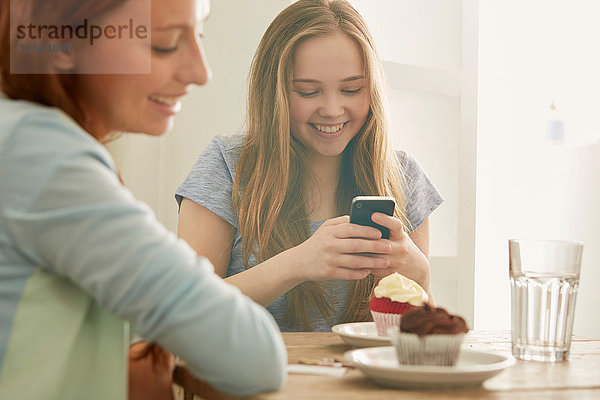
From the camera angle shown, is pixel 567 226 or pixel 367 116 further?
pixel 567 226

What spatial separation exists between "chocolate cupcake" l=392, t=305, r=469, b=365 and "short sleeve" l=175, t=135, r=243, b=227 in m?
0.88

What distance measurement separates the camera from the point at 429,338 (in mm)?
771

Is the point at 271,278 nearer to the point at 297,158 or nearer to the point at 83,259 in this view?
the point at 297,158

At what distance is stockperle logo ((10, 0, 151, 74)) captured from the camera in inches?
28.8

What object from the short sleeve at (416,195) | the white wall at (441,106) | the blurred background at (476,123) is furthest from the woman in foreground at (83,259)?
the white wall at (441,106)

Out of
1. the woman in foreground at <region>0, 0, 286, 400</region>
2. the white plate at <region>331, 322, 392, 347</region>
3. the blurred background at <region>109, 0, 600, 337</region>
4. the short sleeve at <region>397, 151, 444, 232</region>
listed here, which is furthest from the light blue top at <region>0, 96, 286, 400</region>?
the blurred background at <region>109, 0, 600, 337</region>

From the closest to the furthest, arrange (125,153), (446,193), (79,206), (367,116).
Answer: (79,206), (367,116), (125,153), (446,193)

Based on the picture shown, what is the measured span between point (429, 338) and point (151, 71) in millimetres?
475

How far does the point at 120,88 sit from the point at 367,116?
103 cm

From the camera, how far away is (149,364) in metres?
0.87

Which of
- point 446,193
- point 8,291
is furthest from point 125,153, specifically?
point 8,291

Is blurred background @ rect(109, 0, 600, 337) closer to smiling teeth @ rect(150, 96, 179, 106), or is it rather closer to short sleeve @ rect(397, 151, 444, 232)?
short sleeve @ rect(397, 151, 444, 232)

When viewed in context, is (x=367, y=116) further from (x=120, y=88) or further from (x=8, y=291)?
(x=8, y=291)

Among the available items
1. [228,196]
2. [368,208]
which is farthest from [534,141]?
[368,208]
